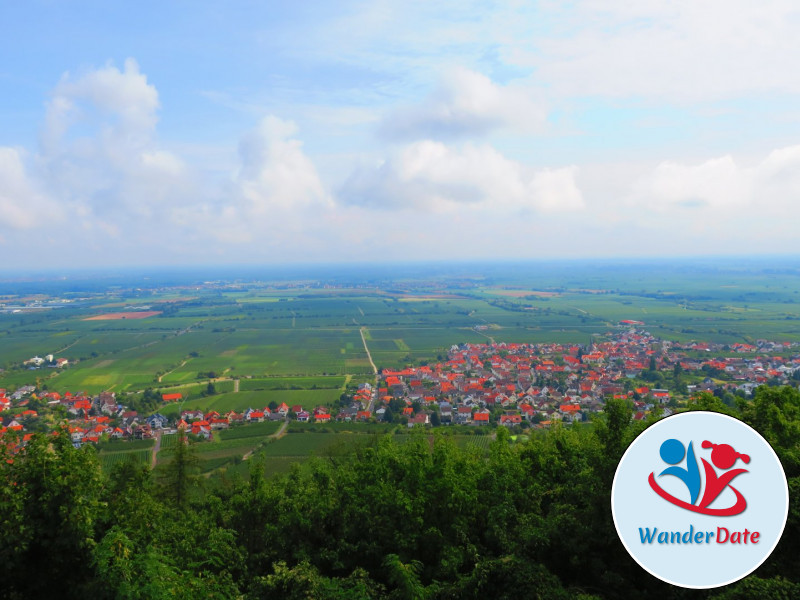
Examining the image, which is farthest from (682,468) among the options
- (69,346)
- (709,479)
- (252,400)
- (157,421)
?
(69,346)

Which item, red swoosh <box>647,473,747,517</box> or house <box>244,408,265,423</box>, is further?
house <box>244,408,265,423</box>

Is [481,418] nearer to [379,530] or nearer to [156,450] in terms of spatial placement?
[156,450]

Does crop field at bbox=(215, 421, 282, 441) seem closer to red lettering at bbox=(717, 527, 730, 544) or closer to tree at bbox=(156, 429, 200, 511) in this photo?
tree at bbox=(156, 429, 200, 511)

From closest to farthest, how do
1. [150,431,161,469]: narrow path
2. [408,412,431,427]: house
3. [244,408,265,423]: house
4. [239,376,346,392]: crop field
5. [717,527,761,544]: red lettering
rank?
[717,527,761,544]: red lettering
[150,431,161,469]: narrow path
[408,412,431,427]: house
[244,408,265,423]: house
[239,376,346,392]: crop field

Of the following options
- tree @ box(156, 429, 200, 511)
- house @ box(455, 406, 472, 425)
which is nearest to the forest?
tree @ box(156, 429, 200, 511)

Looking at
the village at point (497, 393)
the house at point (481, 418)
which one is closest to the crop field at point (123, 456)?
the village at point (497, 393)

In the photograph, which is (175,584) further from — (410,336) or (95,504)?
(410,336)

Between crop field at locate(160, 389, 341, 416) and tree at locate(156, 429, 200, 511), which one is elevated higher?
tree at locate(156, 429, 200, 511)
